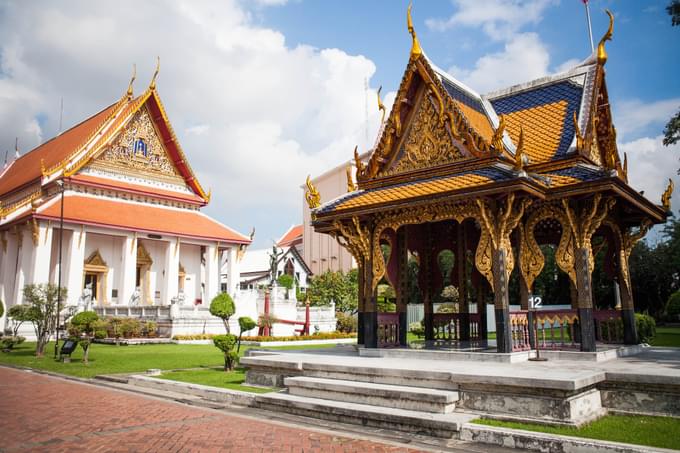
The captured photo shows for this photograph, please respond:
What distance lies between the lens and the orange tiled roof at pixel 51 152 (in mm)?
35125

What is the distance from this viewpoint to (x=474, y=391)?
695cm

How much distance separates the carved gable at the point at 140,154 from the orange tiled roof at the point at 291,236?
30.9 meters

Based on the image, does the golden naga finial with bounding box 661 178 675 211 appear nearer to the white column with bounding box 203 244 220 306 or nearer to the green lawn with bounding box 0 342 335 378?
the green lawn with bounding box 0 342 335 378

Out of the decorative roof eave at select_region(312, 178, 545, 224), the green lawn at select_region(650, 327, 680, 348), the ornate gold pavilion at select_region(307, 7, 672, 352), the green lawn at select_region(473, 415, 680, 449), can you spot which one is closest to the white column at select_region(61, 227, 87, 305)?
the ornate gold pavilion at select_region(307, 7, 672, 352)

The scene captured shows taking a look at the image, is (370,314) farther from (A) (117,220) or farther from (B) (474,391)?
(A) (117,220)

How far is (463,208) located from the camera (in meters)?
9.55

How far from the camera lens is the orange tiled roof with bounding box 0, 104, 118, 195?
115ft

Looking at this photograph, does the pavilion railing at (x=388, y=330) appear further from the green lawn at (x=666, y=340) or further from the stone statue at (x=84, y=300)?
the stone statue at (x=84, y=300)

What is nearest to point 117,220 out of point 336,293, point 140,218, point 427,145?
point 140,218

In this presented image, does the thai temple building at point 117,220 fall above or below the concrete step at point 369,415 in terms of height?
above

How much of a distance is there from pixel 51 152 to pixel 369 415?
128ft

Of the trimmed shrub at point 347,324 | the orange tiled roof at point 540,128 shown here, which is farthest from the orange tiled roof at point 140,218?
the orange tiled roof at point 540,128

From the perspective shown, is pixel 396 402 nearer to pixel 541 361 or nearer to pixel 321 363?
pixel 321 363

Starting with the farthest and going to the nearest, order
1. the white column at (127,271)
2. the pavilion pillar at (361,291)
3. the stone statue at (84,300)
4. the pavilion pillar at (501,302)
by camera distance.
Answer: the white column at (127,271) < the stone statue at (84,300) < the pavilion pillar at (361,291) < the pavilion pillar at (501,302)
